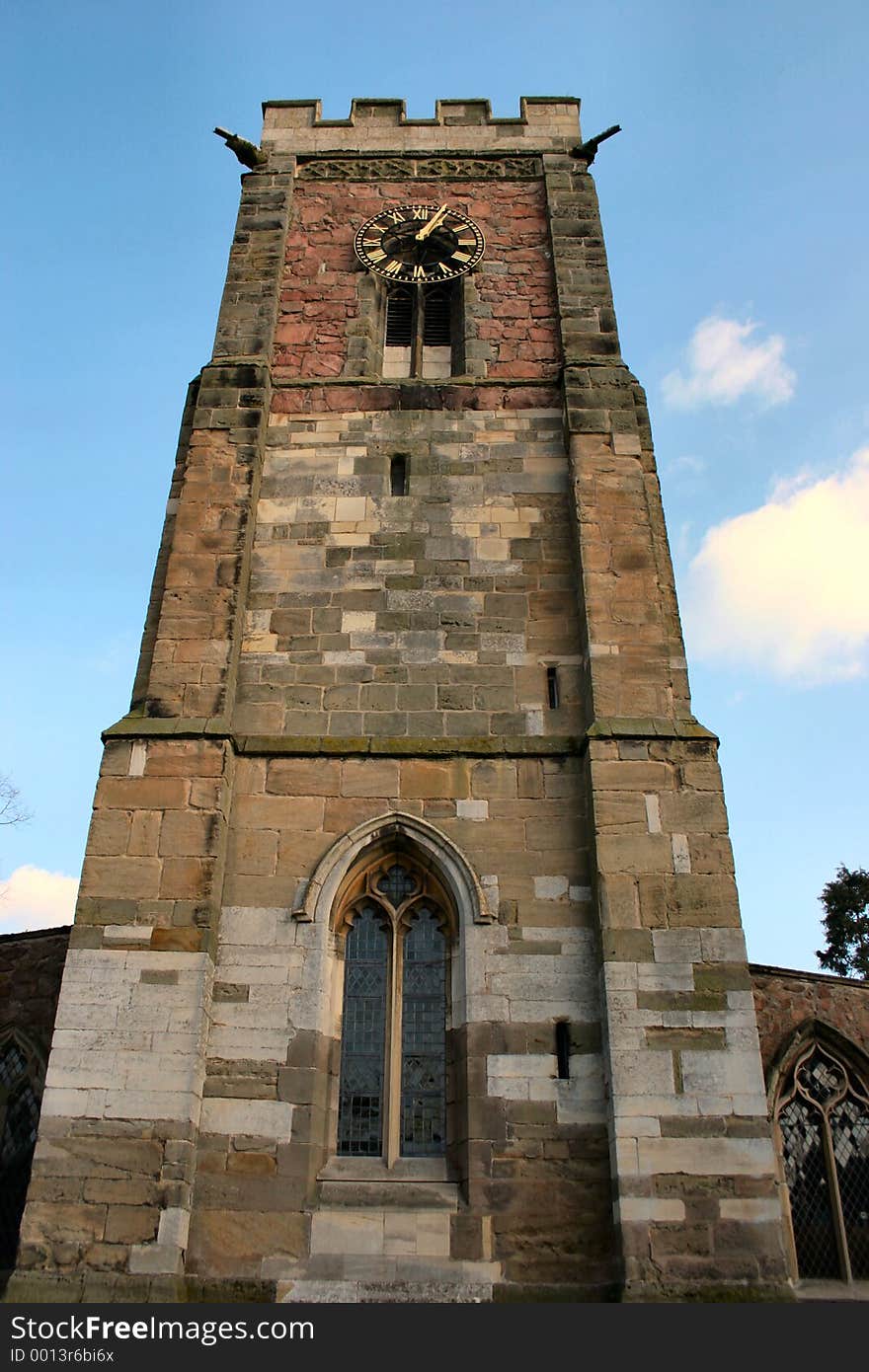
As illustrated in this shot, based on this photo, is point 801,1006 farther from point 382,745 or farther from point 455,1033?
point 382,745

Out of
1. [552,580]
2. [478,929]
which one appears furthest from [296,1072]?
[552,580]

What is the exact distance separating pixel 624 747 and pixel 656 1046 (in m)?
2.34

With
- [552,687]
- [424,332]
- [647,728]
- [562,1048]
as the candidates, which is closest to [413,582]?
[552,687]

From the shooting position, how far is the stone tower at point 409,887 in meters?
7.46

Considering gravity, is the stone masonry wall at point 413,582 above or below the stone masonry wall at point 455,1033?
above

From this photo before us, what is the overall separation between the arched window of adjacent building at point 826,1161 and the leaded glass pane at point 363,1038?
3485 millimetres

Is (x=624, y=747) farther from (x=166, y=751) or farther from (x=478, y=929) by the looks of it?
(x=166, y=751)

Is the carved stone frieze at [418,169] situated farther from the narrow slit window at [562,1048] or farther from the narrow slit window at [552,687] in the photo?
the narrow slit window at [562,1048]

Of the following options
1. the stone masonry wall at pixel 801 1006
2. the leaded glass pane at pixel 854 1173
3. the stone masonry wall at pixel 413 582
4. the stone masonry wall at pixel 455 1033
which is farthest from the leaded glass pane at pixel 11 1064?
the leaded glass pane at pixel 854 1173

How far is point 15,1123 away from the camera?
31.2 ft

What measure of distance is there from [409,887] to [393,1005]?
3.13 ft

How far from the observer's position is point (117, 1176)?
742cm

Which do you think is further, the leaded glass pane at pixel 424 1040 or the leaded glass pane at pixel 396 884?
the leaded glass pane at pixel 396 884

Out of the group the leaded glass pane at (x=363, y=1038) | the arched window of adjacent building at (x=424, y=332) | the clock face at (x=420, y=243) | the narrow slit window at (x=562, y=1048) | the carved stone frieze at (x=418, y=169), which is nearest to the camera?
the narrow slit window at (x=562, y=1048)
